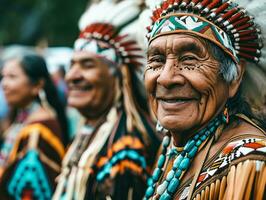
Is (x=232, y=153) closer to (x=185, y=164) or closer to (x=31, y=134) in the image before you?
(x=185, y=164)

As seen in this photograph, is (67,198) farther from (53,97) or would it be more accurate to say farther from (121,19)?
(53,97)

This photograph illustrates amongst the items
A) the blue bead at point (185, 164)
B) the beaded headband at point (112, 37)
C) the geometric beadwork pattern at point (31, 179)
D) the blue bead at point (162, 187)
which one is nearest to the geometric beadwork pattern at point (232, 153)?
the blue bead at point (185, 164)

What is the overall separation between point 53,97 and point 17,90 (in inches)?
13.3

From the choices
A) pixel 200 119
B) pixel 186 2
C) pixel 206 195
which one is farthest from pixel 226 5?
pixel 206 195

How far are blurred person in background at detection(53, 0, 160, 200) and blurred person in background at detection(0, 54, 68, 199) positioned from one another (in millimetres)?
509

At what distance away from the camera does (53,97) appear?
20.9ft

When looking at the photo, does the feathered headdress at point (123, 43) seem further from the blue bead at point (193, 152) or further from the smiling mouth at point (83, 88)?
the blue bead at point (193, 152)

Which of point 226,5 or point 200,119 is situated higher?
point 226,5

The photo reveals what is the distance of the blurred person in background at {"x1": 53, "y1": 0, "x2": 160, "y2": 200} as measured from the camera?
15.0 feet

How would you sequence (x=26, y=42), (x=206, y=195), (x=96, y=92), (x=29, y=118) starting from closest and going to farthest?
(x=206, y=195), (x=96, y=92), (x=29, y=118), (x=26, y=42)

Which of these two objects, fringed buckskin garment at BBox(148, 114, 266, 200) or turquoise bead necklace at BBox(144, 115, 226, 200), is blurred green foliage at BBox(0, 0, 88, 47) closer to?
turquoise bead necklace at BBox(144, 115, 226, 200)

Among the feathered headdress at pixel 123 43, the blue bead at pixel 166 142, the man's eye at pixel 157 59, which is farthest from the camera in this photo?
the feathered headdress at pixel 123 43

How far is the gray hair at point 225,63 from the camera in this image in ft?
9.86

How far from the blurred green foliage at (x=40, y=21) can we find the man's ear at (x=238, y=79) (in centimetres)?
842
